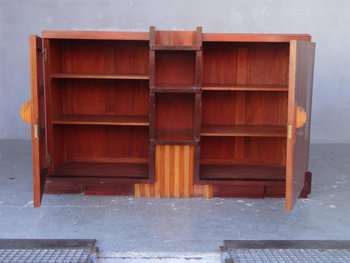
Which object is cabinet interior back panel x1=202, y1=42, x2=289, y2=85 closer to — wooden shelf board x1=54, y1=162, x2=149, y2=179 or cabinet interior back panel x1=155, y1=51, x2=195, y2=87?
cabinet interior back panel x1=155, y1=51, x2=195, y2=87

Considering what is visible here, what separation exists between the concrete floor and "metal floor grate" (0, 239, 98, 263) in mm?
142

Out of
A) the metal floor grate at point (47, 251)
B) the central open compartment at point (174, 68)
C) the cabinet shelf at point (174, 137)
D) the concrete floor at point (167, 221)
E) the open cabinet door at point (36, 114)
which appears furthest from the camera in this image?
the central open compartment at point (174, 68)

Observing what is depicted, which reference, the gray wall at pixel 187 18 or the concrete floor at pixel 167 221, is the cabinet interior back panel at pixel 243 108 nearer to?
the concrete floor at pixel 167 221

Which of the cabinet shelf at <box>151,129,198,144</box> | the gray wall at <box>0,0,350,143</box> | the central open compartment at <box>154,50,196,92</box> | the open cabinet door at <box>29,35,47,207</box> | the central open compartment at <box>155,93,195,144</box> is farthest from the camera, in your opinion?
the gray wall at <box>0,0,350,143</box>

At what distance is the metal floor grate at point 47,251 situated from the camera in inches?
95.7

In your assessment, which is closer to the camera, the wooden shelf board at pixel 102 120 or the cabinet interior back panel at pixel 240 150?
the wooden shelf board at pixel 102 120

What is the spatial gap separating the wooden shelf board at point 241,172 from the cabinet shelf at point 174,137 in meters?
0.35

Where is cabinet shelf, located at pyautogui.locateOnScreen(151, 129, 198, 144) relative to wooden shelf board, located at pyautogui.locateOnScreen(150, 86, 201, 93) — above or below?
below

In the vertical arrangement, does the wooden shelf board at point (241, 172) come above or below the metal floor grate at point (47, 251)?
above

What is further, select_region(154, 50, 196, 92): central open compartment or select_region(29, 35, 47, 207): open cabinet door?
select_region(154, 50, 196, 92): central open compartment

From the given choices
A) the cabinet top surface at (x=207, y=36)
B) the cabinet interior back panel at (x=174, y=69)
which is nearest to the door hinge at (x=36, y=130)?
the cabinet top surface at (x=207, y=36)

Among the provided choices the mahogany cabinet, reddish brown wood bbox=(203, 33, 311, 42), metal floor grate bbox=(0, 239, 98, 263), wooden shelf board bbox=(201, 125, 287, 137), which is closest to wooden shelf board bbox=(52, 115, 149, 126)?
the mahogany cabinet

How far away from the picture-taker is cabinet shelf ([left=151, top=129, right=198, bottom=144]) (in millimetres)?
3639

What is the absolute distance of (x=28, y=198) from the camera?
3645 millimetres
